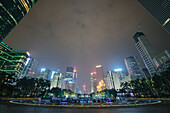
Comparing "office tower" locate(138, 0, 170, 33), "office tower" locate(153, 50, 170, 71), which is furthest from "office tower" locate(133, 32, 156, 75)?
"office tower" locate(138, 0, 170, 33)

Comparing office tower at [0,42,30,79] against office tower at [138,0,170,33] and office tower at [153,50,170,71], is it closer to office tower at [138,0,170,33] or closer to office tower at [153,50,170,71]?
office tower at [138,0,170,33]

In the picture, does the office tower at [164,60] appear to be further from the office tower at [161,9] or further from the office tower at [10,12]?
the office tower at [10,12]

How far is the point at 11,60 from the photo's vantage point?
124 meters

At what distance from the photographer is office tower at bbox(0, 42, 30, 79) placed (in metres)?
116

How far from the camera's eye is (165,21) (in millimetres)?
95000

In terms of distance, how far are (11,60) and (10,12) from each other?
75.1m

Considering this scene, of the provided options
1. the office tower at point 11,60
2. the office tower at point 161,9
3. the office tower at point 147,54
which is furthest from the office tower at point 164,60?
the office tower at point 11,60

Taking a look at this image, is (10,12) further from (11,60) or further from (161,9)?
(161,9)

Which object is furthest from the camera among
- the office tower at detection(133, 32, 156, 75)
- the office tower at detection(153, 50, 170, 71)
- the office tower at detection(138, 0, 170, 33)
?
the office tower at detection(133, 32, 156, 75)

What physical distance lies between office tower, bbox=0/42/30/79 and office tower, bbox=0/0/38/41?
48.7 meters

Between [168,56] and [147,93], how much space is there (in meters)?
74.3

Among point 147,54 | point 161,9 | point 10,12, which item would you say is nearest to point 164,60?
point 147,54

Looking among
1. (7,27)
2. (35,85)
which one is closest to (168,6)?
(35,85)

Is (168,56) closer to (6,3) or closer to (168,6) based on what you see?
(168,6)
